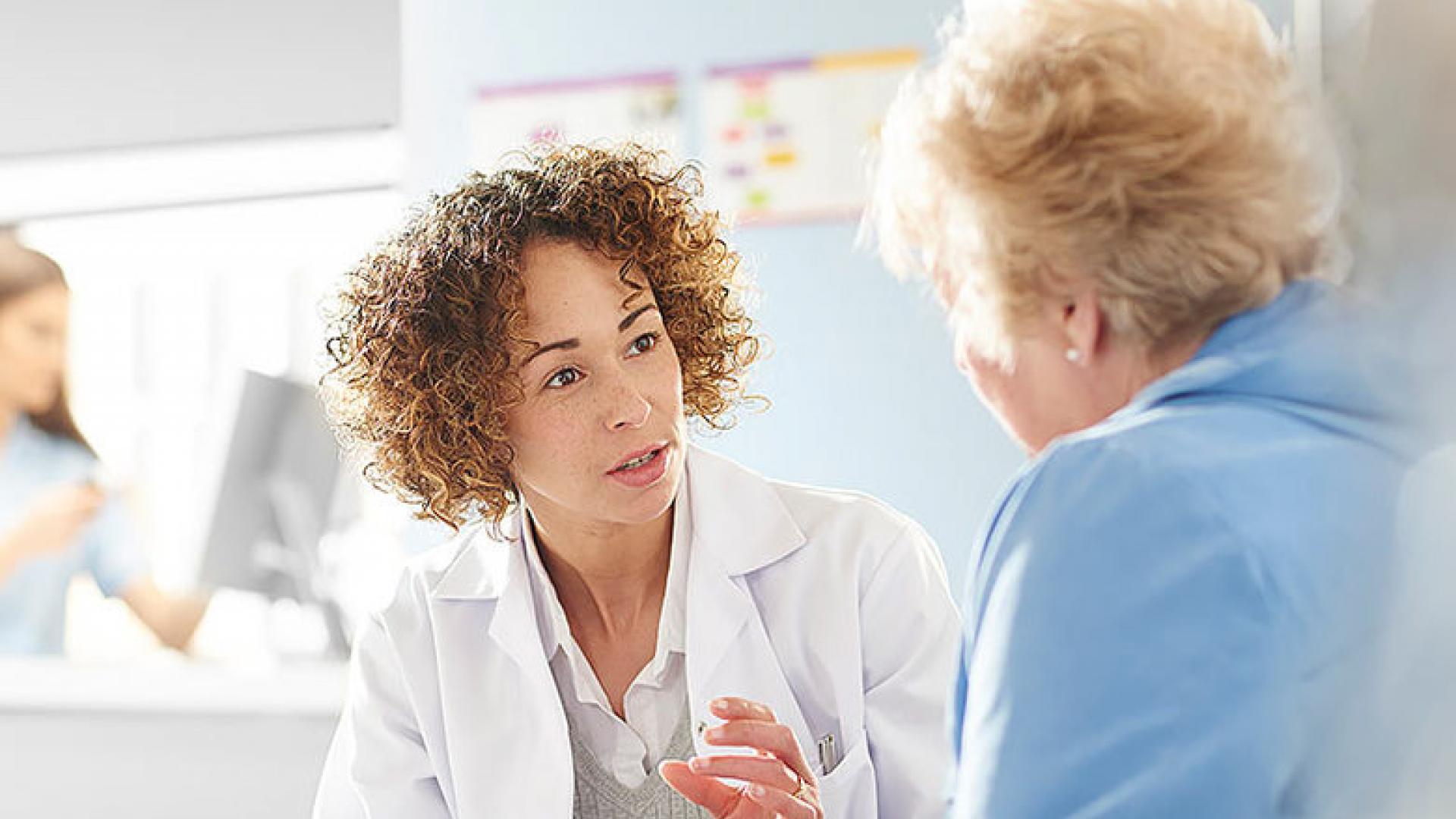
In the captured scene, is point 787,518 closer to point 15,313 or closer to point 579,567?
point 579,567

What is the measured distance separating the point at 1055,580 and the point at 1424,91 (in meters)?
0.38

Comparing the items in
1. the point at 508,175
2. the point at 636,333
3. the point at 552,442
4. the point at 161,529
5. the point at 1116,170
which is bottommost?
the point at 161,529

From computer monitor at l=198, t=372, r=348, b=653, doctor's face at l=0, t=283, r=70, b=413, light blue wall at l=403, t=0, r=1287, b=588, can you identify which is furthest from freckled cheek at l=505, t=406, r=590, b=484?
doctor's face at l=0, t=283, r=70, b=413

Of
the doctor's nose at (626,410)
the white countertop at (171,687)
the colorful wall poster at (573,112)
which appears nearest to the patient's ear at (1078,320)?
the doctor's nose at (626,410)

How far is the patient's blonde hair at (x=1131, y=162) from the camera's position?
855 millimetres

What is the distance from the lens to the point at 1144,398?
0.86m

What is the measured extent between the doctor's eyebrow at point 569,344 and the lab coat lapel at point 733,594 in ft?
0.66

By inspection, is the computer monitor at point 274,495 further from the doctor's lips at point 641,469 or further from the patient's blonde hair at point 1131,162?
the patient's blonde hair at point 1131,162

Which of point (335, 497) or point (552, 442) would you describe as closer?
point (552, 442)

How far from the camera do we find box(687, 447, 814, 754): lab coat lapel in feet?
5.40

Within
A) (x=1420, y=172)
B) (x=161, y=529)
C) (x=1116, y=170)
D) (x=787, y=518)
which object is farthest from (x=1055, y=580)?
(x=161, y=529)

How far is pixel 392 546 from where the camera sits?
316 cm

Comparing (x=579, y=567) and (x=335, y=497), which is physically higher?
(x=579, y=567)

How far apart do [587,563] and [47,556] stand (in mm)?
2036
